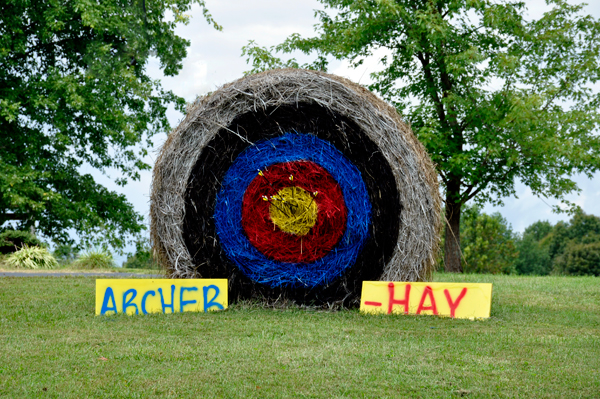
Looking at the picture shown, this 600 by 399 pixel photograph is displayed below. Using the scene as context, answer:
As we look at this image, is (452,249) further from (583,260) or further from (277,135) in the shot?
(583,260)

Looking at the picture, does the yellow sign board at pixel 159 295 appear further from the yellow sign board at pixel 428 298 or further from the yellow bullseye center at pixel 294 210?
the yellow sign board at pixel 428 298

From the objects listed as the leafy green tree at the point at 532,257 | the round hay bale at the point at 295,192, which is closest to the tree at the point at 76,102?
the round hay bale at the point at 295,192

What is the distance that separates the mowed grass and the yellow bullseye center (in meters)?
0.93

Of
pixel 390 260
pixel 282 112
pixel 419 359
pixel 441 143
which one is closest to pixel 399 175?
pixel 390 260

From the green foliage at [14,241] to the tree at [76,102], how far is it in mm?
874

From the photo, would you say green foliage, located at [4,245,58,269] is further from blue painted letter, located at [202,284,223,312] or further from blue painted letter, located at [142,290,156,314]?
blue painted letter, located at [202,284,223,312]

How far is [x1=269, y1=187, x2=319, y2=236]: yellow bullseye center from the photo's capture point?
6688 millimetres

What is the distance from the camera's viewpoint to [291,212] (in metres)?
6.75

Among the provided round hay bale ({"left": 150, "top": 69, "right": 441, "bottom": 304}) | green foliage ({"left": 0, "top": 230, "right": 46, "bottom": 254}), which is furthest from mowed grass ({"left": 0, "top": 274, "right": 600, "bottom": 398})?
green foliage ({"left": 0, "top": 230, "right": 46, "bottom": 254})

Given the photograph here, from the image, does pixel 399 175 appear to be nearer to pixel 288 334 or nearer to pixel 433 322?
pixel 433 322

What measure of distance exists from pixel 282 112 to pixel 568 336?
144 inches

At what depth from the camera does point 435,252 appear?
6.62 metres

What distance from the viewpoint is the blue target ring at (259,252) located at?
6.63 metres

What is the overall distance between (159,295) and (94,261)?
29.3 ft
